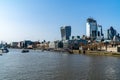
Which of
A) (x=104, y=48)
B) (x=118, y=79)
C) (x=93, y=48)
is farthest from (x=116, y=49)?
(x=118, y=79)

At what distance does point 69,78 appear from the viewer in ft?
119

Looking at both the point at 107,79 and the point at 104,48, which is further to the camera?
the point at 104,48

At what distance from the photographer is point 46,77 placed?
37.0 meters

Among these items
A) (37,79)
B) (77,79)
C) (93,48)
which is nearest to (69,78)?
(77,79)

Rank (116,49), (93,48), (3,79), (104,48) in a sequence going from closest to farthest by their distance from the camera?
(3,79), (116,49), (104,48), (93,48)

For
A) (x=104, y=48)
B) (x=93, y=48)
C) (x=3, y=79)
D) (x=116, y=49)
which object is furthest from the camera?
(x=93, y=48)

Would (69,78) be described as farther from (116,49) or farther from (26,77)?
(116,49)

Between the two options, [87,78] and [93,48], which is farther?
[93,48]

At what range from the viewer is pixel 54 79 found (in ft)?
117

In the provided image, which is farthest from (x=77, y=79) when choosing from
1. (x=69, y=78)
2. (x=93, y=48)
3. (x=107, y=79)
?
(x=93, y=48)

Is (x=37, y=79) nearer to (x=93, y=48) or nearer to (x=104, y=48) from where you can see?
(x=104, y=48)

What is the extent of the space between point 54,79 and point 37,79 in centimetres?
216

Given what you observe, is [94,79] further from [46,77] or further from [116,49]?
[116,49]

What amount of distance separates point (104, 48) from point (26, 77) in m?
111
